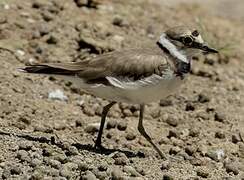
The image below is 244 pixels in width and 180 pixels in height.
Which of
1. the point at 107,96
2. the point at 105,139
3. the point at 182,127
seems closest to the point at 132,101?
the point at 107,96

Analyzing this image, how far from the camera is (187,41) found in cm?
683

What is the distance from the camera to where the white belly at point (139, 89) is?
6547 millimetres

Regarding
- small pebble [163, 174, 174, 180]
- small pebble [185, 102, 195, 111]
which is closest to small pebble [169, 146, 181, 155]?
small pebble [163, 174, 174, 180]

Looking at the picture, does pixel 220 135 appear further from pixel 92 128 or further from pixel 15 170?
pixel 15 170

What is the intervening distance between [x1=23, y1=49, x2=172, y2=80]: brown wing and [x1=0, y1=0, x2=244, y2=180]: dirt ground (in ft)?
2.16

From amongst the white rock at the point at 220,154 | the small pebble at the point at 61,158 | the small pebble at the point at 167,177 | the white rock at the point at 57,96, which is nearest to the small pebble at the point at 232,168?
the white rock at the point at 220,154

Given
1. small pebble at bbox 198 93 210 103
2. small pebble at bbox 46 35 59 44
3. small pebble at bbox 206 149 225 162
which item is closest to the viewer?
small pebble at bbox 206 149 225 162

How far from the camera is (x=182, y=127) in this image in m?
7.95

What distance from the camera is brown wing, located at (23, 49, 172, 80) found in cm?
667

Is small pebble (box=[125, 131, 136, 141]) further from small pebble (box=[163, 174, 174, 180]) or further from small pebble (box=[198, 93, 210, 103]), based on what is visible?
small pebble (box=[198, 93, 210, 103])

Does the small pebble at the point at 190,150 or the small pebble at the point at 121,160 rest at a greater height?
the small pebble at the point at 121,160

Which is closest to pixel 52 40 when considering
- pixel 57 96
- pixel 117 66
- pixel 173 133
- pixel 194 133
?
pixel 57 96

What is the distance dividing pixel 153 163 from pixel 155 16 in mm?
4491

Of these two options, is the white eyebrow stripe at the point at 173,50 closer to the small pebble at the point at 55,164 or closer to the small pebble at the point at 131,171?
the small pebble at the point at 131,171
